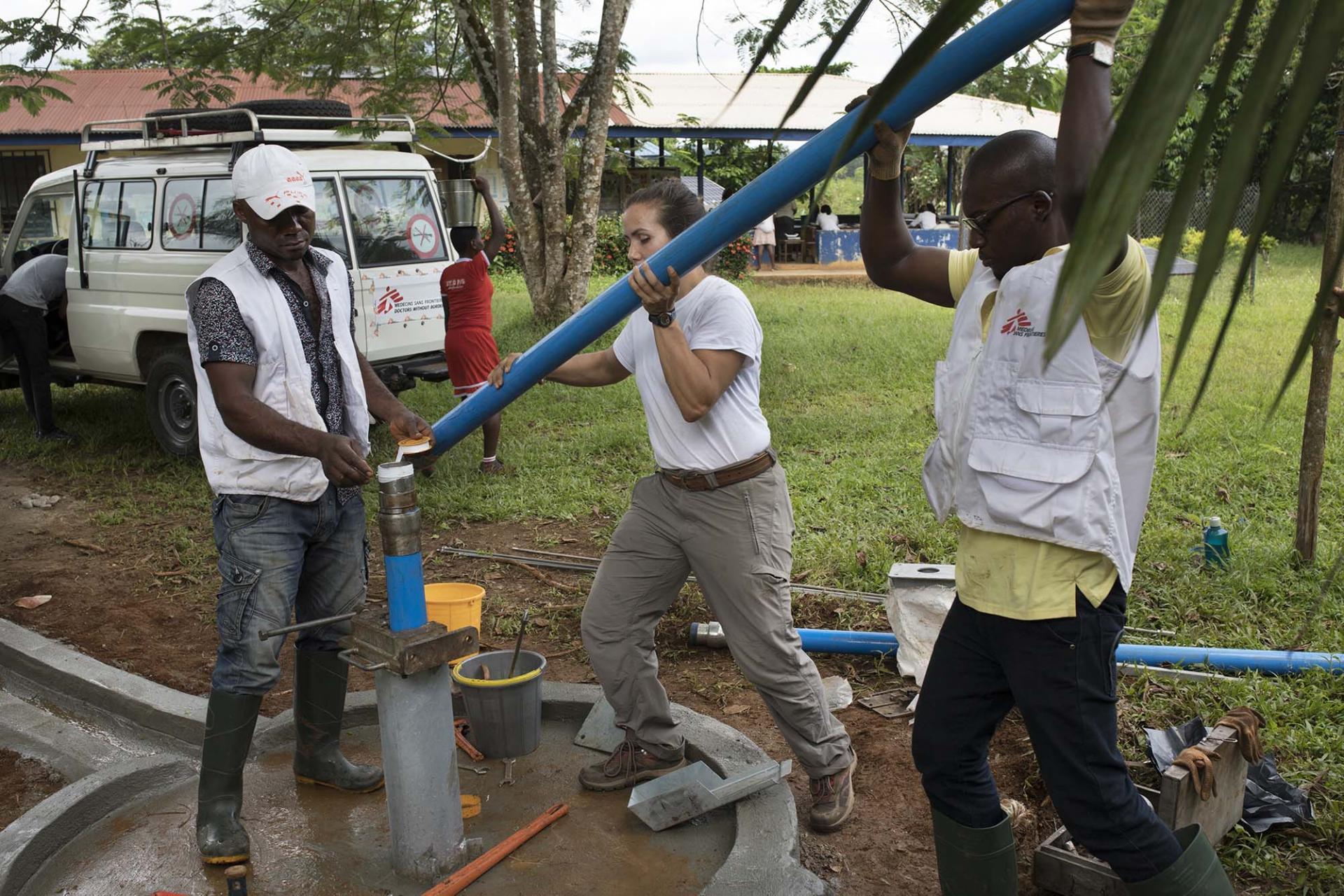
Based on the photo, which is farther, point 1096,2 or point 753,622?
point 753,622

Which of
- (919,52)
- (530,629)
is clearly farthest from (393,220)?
(919,52)

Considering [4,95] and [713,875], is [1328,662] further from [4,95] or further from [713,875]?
[4,95]

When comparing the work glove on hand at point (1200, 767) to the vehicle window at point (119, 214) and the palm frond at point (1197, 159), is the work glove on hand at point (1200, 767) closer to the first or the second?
the palm frond at point (1197, 159)

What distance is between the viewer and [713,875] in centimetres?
305

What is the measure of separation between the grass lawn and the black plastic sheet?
5 cm

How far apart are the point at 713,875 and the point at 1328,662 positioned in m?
2.43

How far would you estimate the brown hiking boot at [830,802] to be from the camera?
3.39 meters

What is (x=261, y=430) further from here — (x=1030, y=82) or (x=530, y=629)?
(x=1030, y=82)

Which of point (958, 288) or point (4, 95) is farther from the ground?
point (4, 95)

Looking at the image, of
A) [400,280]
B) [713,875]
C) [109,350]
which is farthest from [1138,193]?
[109,350]

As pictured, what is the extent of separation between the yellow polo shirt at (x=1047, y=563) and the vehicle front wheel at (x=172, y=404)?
7.38 meters

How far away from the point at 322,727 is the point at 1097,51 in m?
3.00

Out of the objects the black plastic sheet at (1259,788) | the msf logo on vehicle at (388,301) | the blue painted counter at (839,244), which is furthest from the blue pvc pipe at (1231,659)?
the blue painted counter at (839,244)

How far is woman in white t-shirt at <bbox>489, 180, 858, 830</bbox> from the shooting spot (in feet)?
10.8
